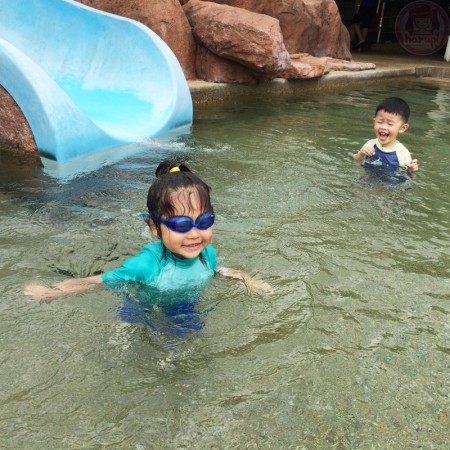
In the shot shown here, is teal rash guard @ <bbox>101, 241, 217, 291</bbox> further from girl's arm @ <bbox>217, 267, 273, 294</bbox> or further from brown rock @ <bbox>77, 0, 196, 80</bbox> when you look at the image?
brown rock @ <bbox>77, 0, 196, 80</bbox>

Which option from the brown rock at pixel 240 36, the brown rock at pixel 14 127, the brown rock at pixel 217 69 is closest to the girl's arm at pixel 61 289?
the brown rock at pixel 14 127

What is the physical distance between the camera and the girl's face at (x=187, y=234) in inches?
85.9

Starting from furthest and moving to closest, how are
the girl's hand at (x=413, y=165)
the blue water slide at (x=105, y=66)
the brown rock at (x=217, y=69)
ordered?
1. the brown rock at (x=217, y=69)
2. the blue water slide at (x=105, y=66)
3. the girl's hand at (x=413, y=165)

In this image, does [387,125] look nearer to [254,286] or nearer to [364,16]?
[254,286]

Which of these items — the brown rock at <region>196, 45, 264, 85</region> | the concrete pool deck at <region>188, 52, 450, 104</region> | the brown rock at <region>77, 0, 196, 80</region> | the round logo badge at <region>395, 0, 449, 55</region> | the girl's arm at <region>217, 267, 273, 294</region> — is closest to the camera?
the girl's arm at <region>217, 267, 273, 294</region>

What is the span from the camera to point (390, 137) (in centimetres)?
491

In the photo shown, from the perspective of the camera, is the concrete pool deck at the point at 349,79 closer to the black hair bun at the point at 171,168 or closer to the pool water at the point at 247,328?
the pool water at the point at 247,328

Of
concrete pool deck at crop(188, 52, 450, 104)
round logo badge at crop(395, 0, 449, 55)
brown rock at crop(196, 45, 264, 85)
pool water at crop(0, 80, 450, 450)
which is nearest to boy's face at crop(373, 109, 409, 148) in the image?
pool water at crop(0, 80, 450, 450)

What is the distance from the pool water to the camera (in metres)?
1.91

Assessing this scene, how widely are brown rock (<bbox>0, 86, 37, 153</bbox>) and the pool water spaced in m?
0.39

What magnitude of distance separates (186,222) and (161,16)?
643 centimetres

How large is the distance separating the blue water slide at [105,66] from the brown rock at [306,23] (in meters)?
3.43

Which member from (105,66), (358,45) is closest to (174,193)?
(105,66)

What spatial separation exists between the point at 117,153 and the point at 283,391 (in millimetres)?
3576
